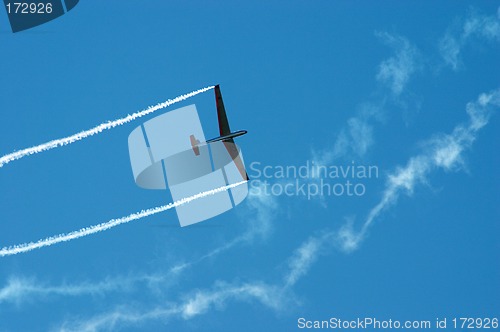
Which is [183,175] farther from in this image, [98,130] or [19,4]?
[19,4]

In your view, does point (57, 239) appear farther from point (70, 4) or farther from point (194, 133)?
point (70, 4)

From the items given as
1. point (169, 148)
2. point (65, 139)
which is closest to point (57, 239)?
point (65, 139)

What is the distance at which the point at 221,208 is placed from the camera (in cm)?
12600

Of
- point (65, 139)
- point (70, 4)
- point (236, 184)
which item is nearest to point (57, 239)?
point (65, 139)

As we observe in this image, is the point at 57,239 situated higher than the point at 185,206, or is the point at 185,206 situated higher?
the point at 185,206

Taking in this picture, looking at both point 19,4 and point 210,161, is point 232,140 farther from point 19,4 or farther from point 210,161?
point 19,4

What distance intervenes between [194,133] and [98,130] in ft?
53.6

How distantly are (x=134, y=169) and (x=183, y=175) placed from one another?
884 cm

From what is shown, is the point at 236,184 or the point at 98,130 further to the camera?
the point at 236,184

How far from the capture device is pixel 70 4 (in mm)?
125938

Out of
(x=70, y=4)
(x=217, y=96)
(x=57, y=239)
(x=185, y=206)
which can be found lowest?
(x=57, y=239)

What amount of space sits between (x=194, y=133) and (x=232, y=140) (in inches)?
306

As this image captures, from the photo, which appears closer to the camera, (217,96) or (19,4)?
(19,4)

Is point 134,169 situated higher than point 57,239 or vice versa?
point 134,169
